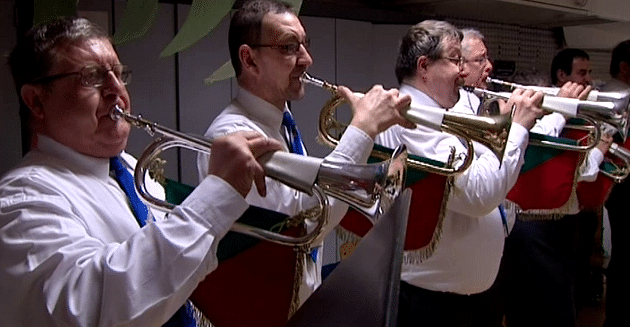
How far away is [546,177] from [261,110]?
1226mm

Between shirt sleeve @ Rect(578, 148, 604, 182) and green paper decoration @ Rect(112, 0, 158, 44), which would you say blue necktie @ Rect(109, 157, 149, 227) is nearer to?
green paper decoration @ Rect(112, 0, 158, 44)

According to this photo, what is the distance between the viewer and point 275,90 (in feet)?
5.34

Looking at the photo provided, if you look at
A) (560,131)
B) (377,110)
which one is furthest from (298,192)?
(560,131)

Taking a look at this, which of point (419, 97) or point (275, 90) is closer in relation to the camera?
point (275, 90)

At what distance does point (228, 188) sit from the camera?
39.2 inches

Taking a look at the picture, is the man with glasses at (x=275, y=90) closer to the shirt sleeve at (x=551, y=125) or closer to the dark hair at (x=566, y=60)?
the shirt sleeve at (x=551, y=125)

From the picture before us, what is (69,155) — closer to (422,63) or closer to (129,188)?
(129,188)

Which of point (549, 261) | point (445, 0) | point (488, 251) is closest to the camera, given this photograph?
point (488, 251)

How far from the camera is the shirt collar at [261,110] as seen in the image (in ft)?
5.25

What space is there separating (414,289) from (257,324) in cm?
73

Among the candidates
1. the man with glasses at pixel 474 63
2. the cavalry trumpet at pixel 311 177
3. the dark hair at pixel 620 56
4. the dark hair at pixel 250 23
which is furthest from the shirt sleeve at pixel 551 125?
the cavalry trumpet at pixel 311 177

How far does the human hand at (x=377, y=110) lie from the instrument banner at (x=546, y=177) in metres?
0.92

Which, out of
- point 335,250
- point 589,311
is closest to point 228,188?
point 335,250

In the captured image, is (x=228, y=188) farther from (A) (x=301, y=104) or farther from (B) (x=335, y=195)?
(A) (x=301, y=104)
